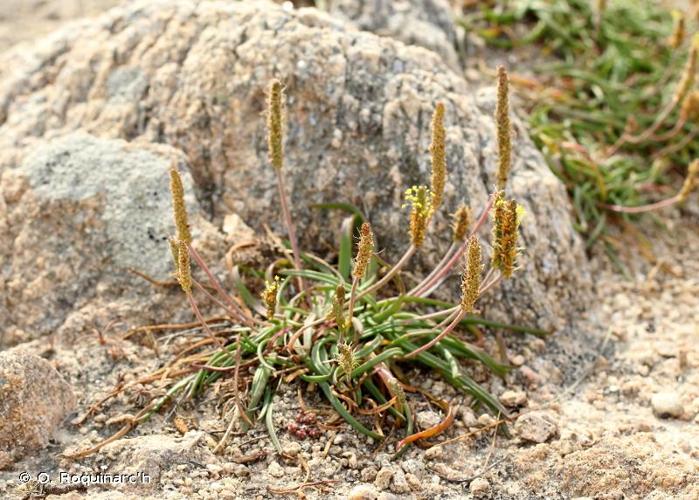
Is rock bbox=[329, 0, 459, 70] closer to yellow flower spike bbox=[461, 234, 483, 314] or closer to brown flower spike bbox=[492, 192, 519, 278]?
brown flower spike bbox=[492, 192, 519, 278]

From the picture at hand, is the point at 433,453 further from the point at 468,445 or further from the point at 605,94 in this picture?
the point at 605,94

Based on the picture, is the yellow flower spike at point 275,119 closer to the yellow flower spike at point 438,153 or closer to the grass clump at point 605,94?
the yellow flower spike at point 438,153

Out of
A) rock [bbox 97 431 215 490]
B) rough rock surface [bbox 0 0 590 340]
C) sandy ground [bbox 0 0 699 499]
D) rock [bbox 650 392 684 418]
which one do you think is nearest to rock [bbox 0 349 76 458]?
sandy ground [bbox 0 0 699 499]

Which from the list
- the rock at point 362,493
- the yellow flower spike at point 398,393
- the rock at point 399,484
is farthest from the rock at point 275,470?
the yellow flower spike at point 398,393

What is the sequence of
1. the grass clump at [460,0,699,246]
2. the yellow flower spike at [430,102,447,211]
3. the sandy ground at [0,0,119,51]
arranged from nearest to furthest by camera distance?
the yellow flower spike at [430,102,447,211]
the grass clump at [460,0,699,246]
the sandy ground at [0,0,119,51]

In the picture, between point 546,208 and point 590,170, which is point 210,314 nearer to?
point 546,208

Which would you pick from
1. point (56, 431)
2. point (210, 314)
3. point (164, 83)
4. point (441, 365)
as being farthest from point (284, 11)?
point (56, 431)

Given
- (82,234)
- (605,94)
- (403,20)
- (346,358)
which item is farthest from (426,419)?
(605,94)
